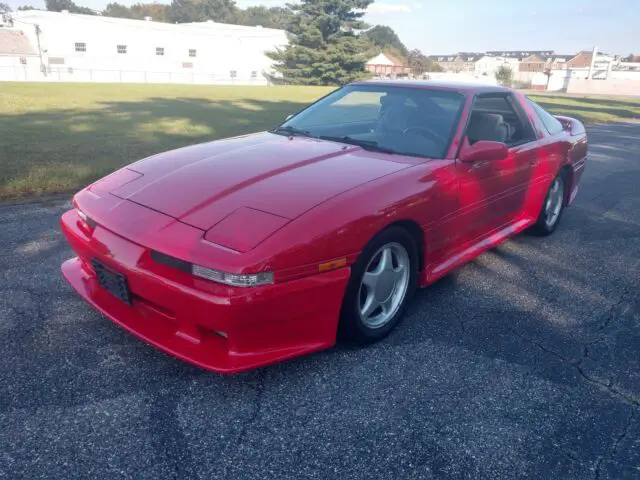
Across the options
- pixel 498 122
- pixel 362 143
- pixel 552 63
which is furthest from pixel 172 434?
pixel 552 63

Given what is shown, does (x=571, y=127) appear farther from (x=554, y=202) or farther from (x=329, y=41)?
(x=329, y=41)

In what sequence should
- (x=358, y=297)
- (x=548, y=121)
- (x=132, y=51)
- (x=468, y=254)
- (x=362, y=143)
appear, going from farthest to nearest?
(x=132, y=51)
(x=548, y=121)
(x=468, y=254)
(x=362, y=143)
(x=358, y=297)

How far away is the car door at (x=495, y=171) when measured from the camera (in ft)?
11.2

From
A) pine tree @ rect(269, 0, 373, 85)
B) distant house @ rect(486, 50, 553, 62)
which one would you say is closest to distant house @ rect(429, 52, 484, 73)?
distant house @ rect(486, 50, 553, 62)

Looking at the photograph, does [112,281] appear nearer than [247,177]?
Yes

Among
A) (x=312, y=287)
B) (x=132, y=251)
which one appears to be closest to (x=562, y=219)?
(x=312, y=287)

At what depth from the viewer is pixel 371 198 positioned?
2629 mm

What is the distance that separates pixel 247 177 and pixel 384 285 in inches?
37.9

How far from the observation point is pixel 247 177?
2.79 m

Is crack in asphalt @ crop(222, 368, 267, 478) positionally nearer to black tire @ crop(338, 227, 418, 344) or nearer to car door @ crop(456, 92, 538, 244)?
black tire @ crop(338, 227, 418, 344)

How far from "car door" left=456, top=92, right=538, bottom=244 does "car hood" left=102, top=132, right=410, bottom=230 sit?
2.01 ft

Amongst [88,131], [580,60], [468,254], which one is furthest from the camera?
[580,60]

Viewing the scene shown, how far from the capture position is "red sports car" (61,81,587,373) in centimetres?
225

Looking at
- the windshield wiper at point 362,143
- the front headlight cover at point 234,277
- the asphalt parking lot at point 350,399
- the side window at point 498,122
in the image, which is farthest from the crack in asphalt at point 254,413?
the side window at point 498,122
